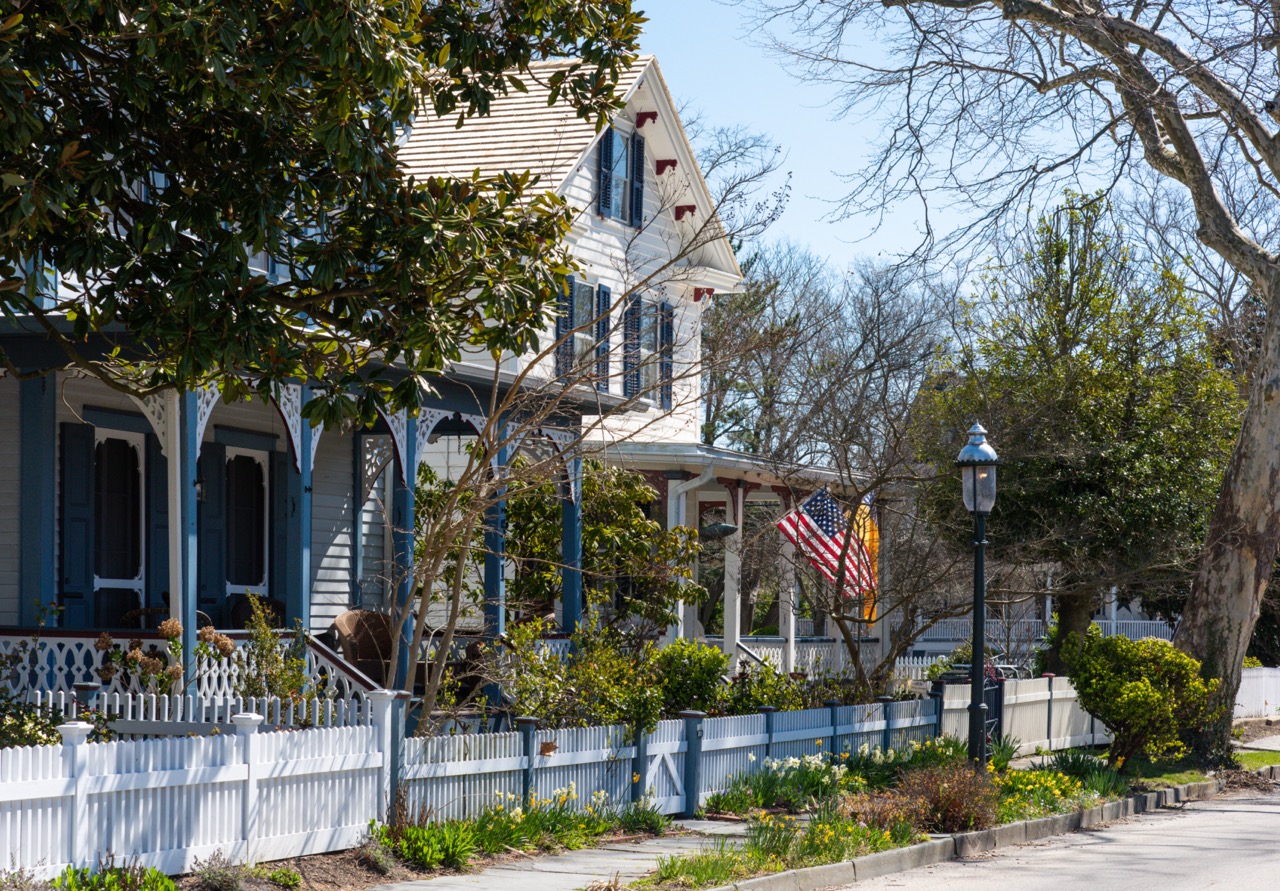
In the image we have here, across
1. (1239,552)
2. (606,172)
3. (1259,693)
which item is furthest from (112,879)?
(1259,693)

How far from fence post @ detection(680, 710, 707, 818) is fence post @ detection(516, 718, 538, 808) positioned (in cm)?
209

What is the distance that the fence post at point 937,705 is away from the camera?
18.1 m

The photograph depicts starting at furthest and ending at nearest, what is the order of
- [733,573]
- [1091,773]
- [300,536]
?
1. [733,573]
2. [1091,773]
3. [300,536]

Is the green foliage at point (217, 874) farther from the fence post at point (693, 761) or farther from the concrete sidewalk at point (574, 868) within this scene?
the fence post at point (693, 761)

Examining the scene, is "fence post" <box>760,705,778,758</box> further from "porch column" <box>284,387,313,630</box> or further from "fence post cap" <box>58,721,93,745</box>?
"fence post cap" <box>58,721,93,745</box>

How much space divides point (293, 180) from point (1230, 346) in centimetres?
2895

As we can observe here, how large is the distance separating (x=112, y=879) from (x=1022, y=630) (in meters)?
27.8

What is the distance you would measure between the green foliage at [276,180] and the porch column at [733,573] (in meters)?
11.3

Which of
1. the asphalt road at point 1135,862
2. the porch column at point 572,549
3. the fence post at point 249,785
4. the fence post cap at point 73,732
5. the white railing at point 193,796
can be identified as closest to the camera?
the white railing at point 193,796

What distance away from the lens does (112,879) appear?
8.61 m

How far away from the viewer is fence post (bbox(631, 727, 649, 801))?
12961 millimetres

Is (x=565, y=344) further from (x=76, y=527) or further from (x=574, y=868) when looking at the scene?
(x=574, y=868)

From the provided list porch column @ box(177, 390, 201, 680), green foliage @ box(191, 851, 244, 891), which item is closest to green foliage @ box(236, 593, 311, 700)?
porch column @ box(177, 390, 201, 680)

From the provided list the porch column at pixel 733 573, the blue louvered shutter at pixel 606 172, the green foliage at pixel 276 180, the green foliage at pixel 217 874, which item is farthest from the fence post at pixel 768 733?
the blue louvered shutter at pixel 606 172
